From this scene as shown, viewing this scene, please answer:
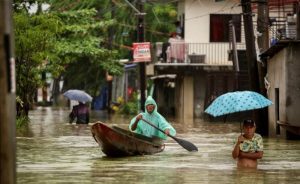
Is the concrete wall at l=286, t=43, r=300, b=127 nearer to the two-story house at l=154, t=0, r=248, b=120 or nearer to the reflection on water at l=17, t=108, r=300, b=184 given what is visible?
the reflection on water at l=17, t=108, r=300, b=184

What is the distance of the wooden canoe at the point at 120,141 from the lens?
58.0 feet

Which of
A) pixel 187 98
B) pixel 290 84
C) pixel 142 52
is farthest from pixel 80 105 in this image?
pixel 187 98

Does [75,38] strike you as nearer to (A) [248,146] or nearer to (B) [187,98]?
(B) [187,98]

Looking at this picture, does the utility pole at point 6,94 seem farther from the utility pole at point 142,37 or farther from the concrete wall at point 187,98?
the concrete wall at point 187,98

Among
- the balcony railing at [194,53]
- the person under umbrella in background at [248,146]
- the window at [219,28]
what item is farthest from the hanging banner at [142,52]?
the person under umbrella in background at [248,146]

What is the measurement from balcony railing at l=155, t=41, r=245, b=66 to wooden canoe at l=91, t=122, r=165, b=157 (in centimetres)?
2521

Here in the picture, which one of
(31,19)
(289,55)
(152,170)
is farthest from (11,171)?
(31,19)

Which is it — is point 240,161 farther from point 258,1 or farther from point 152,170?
point 258,1

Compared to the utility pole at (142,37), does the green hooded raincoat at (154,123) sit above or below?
below

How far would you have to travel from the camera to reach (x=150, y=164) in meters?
16.9

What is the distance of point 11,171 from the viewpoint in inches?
295

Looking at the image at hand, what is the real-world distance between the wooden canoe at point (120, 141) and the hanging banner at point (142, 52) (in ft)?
62.3

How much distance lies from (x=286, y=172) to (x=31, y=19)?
1684cm

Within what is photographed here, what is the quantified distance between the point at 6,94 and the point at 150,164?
9.72 m
